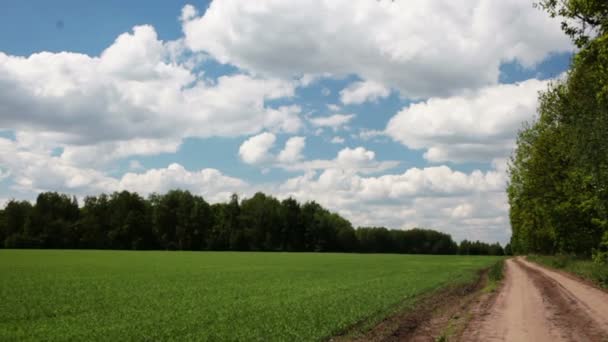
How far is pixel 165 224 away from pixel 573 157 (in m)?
161

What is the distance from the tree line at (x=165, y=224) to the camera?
171m

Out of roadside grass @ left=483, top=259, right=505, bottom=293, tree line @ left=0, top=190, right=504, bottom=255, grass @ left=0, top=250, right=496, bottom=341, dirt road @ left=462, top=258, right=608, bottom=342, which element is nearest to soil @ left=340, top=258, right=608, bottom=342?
dirt road @ left=462, top=258, right=608, bottom=342

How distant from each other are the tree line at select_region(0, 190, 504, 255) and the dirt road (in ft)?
521

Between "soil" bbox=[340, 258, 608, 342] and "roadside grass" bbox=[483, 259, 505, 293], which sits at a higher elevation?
"roadside grass" bbox=[483, 259, 505, 293]

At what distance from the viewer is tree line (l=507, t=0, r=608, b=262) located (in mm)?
24444

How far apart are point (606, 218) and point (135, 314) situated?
3290cm

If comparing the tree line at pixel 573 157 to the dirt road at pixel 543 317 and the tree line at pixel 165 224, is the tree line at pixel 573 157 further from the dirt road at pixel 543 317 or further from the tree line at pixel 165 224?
the tree line at pixel 165 224

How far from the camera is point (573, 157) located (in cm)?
4094

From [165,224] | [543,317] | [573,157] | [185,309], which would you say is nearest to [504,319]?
[543,317]

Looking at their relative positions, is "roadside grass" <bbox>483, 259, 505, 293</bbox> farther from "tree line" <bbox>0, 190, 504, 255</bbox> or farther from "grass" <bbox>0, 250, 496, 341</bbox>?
"tree line" <bbox>0, 190, 504, 255</bbox>

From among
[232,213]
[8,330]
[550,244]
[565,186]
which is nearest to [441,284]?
[565,186]

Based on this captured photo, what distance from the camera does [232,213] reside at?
7466 inches

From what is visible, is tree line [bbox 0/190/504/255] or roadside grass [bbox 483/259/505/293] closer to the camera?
roadside grass [bbox 483/259/505/293]

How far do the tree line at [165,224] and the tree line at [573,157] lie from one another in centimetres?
12300
